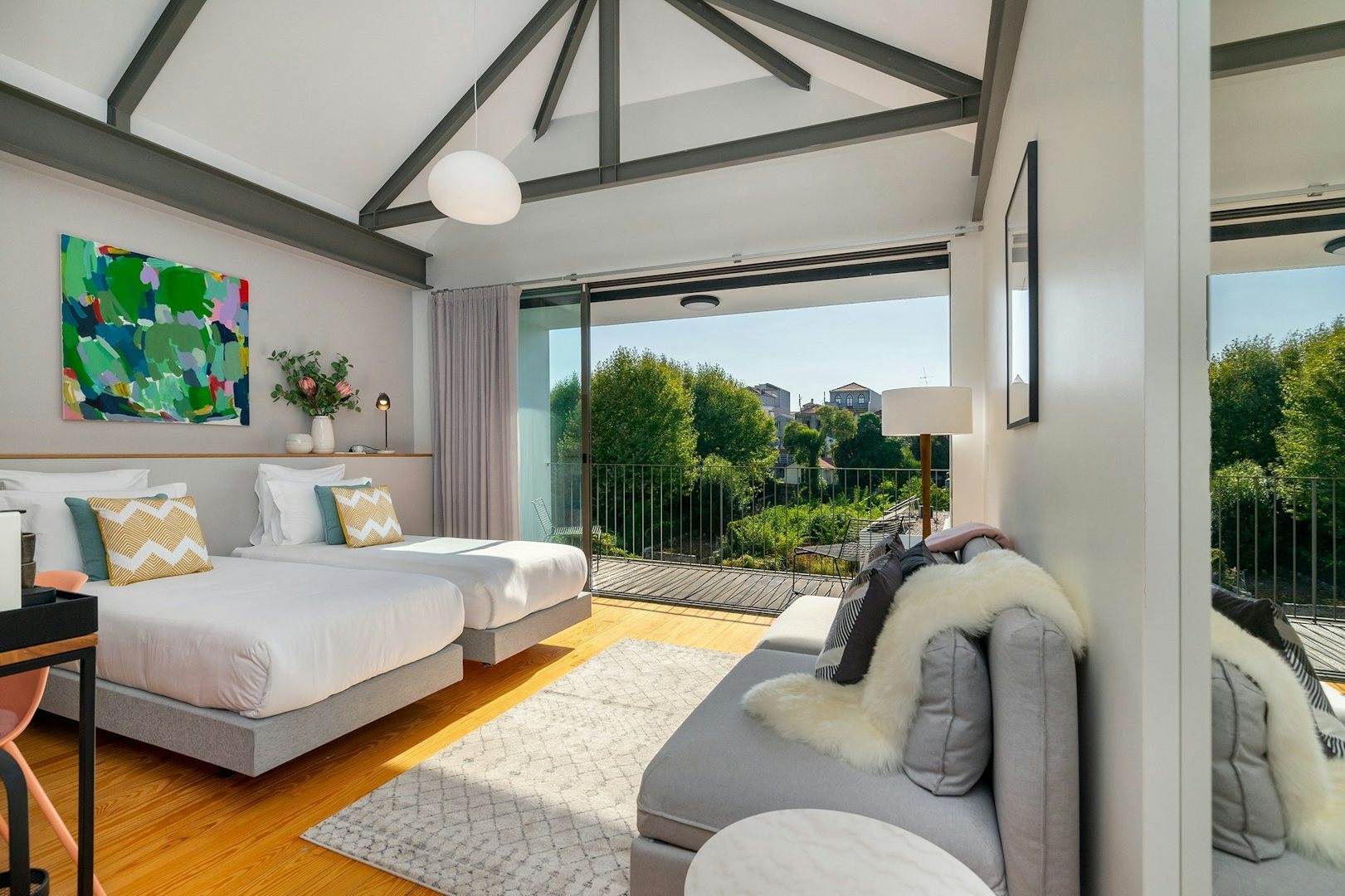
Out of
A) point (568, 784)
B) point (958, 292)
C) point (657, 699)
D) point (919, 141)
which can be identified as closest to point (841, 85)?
point (919, 141)

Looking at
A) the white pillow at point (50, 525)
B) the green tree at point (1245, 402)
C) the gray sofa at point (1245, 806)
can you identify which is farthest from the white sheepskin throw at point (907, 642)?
the white pillow at point (50, 525)

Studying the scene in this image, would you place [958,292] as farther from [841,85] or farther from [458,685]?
[458,685]

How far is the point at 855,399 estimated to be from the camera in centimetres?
693

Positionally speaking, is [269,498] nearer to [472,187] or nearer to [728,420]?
[472,187]

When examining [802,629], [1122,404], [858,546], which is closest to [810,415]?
[858,546]

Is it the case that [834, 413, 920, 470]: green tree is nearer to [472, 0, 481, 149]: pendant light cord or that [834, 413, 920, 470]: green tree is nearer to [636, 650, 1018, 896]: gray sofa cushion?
[472, 0, 481, 149]: pendant light cord

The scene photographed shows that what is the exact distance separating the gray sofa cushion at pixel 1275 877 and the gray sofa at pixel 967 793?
0.38 meters

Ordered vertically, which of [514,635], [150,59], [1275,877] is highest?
[150,59]

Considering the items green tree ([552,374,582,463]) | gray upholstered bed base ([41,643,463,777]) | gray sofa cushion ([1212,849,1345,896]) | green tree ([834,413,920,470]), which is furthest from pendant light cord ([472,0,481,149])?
green tree ([834,413,920,470])

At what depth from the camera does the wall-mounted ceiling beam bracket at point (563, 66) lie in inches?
150

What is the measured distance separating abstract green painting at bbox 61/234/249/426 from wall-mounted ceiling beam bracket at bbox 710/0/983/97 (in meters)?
3.34

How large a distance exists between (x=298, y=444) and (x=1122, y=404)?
4448 millimetres

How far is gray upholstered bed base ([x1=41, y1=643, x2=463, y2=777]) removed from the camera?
2016mm

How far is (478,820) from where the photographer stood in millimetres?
1974
